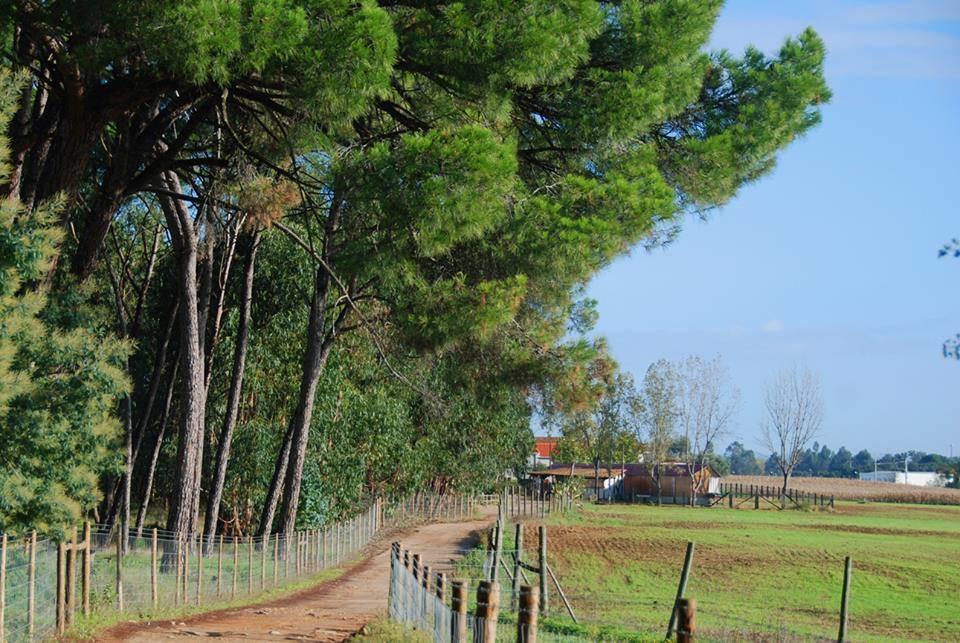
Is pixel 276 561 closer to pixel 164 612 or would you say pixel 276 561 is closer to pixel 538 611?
pixel 164 612

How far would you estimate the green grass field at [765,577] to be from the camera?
2266 centimetres

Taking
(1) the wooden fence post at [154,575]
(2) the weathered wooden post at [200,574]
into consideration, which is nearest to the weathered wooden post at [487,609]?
(1) the wooden fence post at [154,575]

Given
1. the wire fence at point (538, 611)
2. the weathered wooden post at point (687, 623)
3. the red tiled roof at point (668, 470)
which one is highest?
the weathered wooden post at point (687, 623)

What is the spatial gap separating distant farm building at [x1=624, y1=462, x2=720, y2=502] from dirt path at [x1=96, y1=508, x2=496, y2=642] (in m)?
66.1

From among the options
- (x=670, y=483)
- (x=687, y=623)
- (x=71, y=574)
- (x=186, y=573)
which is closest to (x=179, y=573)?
(x=186, y=573)

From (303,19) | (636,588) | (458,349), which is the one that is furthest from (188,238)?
(636,588)

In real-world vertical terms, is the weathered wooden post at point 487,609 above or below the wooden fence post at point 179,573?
above

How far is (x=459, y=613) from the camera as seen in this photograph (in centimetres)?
1080

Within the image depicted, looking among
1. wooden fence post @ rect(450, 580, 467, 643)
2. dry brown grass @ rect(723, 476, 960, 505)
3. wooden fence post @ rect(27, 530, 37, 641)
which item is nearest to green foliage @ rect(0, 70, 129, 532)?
wooden fence post @ rect(27, 530, 37, 641)

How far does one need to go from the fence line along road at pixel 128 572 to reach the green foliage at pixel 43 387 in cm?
50

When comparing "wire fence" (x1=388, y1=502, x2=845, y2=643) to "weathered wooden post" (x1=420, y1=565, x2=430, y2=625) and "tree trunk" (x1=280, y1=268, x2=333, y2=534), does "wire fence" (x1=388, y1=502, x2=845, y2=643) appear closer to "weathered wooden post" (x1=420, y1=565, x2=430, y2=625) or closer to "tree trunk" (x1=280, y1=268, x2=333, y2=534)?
"weathered wooden post" (x1=420, y1=565, x2=430, y2=625)

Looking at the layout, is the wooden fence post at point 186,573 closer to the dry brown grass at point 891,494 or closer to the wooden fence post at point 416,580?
the wooden fence post at point 416,580

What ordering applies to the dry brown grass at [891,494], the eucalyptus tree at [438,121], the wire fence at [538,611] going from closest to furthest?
the wire fence at [538,611]
the eucalyptus tree at [438,121]
the dry brown grass at [891,494]

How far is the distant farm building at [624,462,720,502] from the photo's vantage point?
95812mm
